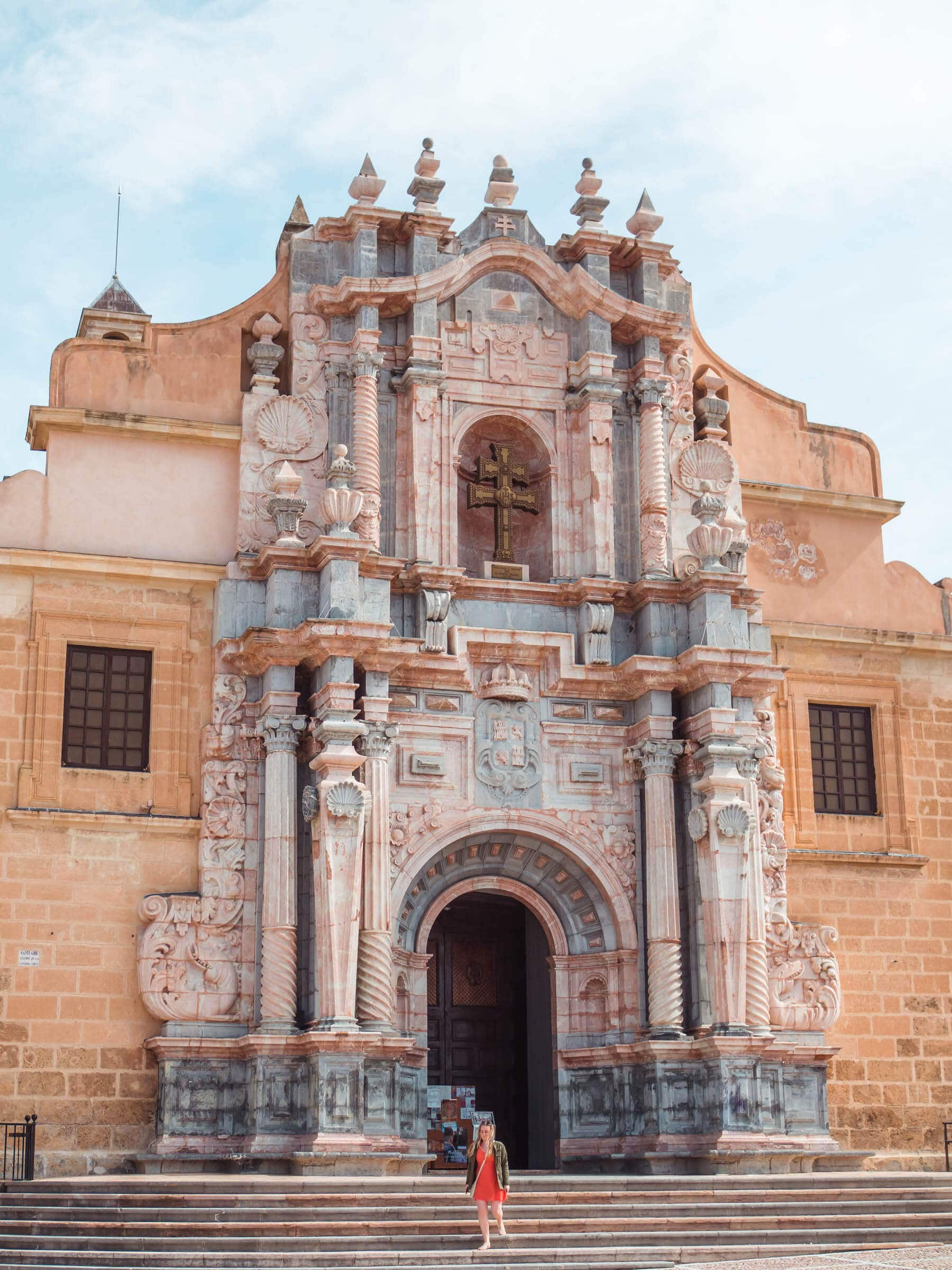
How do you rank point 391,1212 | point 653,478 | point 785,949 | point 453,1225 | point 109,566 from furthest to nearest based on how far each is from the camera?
point 653,478 < point 785,949 < point 109,566 < point 391,1212 < point 453,1225

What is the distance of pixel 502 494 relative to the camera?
77.4ft

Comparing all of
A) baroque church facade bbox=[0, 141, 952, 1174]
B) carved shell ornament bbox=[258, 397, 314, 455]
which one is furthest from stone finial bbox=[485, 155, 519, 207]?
carved shell ornament bbox=[258, 397, 314, 455]

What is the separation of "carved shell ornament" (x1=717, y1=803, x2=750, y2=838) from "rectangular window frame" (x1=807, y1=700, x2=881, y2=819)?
2807 mm

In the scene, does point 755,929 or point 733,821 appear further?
point 733,821

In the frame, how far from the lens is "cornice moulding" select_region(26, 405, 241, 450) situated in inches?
866

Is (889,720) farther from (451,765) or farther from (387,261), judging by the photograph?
(387,261)

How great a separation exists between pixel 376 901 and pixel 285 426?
19.6ft

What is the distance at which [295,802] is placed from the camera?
2088 centimetres

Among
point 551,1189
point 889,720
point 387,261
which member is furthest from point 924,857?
point 387,261

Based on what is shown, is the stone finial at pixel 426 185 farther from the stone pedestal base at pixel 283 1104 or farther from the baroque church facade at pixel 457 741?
the stone pedestal base at pixel 283 1104

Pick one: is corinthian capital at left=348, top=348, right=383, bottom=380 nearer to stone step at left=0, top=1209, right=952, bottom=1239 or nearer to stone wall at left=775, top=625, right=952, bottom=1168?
stone wall at left=775, top=625, right=952, bottom=1168

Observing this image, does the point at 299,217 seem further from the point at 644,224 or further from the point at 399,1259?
the point at 399,1259

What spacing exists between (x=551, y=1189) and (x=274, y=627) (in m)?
6.84

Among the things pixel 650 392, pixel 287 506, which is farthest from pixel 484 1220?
pixel 650 392
